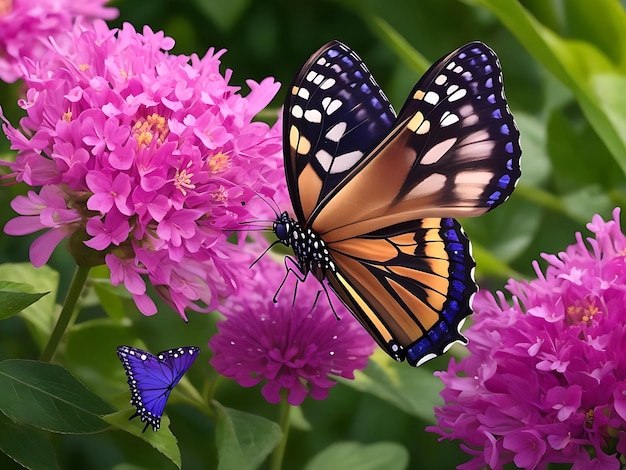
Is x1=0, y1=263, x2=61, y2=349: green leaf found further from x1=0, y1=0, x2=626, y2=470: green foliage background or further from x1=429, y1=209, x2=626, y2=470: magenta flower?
x1=429, y1=209, x2=626, y2=470: magenta flower

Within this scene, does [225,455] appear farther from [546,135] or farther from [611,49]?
[611,49]

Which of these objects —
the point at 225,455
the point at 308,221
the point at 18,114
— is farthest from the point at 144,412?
the point at 18,114

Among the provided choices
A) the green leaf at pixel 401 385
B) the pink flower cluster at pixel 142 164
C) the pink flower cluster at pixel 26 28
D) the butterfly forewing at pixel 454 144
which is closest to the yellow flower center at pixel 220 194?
the pink flower cluster at pixel 142 164

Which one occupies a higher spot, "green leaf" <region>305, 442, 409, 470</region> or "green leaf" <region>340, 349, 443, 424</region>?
"green leaf" <region>340, 349, 443, 424</region>

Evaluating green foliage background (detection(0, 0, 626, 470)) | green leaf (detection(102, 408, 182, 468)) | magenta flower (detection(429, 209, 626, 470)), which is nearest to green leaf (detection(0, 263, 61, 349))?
green foliage background (detection(0, 0, 626, 470))

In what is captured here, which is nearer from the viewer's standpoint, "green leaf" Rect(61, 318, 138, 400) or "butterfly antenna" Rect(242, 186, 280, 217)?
"butterfly antenna" Rect(242, 186, 280, 217)
